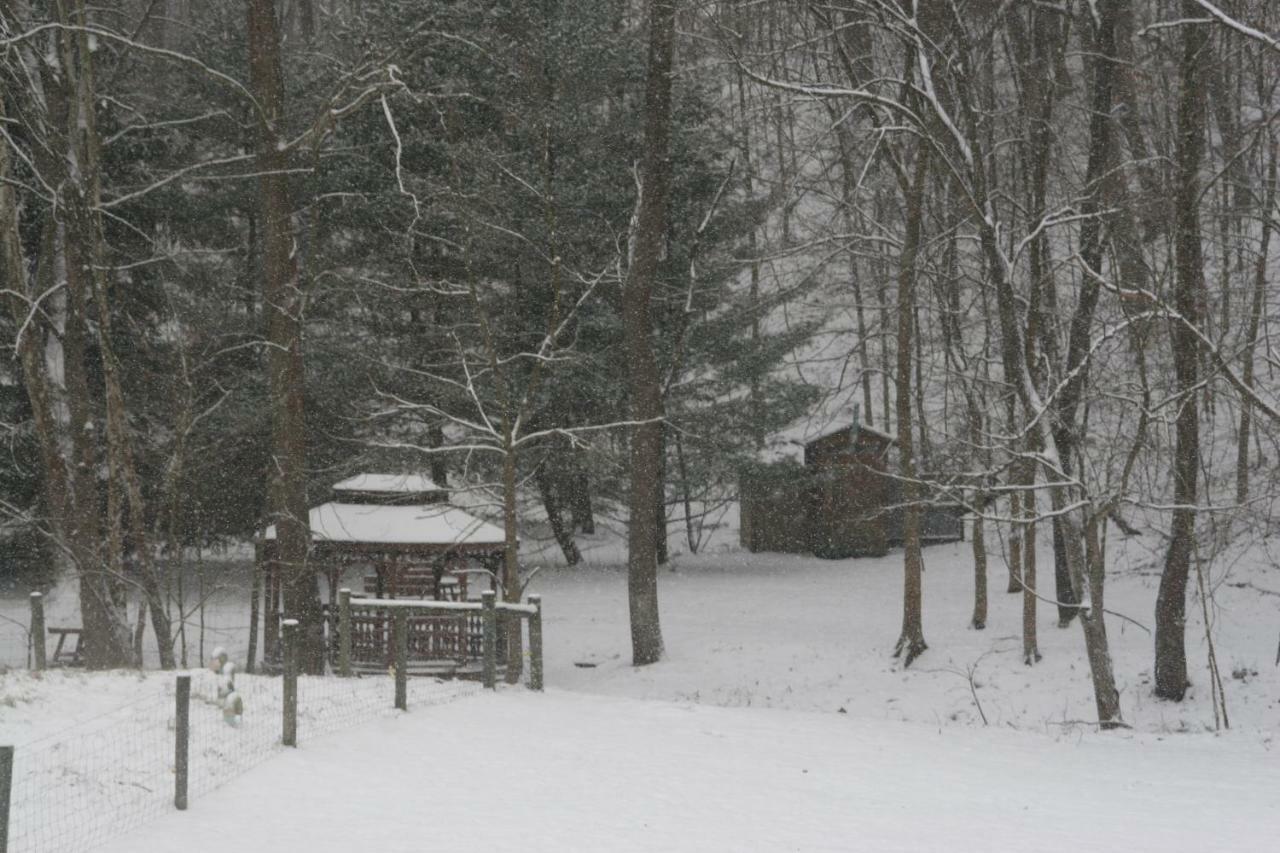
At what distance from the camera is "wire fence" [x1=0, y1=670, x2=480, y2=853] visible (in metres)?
6.77

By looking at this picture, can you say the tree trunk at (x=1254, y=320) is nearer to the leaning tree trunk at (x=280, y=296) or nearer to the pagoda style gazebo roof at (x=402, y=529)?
the leaning tree trunk at (x=280, y=296)

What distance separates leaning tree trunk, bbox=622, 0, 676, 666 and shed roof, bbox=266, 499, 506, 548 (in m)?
2.68

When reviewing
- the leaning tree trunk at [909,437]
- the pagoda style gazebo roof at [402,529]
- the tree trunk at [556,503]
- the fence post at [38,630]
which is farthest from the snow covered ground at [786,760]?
the tree trunk at [556,503]

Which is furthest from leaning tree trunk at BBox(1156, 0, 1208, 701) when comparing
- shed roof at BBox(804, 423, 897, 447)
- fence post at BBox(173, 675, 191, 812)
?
shed roof at BBox(804, 423, 897, 447)

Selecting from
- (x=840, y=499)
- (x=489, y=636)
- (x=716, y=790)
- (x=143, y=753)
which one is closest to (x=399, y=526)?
(x=489, y=636)

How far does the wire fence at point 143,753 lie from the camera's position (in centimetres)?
677

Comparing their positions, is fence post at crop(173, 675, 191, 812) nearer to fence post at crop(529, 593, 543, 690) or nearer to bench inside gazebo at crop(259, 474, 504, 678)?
fence post at crop(529, 593, 543, 690)

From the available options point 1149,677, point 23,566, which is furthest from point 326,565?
point 1149,677

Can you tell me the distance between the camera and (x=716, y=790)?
8859mm

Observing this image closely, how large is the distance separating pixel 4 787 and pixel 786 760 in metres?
6.27

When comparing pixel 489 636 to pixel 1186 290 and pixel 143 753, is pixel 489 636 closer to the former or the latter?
pixel 143 753

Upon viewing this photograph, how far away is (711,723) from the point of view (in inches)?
462

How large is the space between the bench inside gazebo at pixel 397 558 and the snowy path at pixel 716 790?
480 centimetres

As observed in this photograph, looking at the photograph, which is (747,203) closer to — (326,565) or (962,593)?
(962,593)
